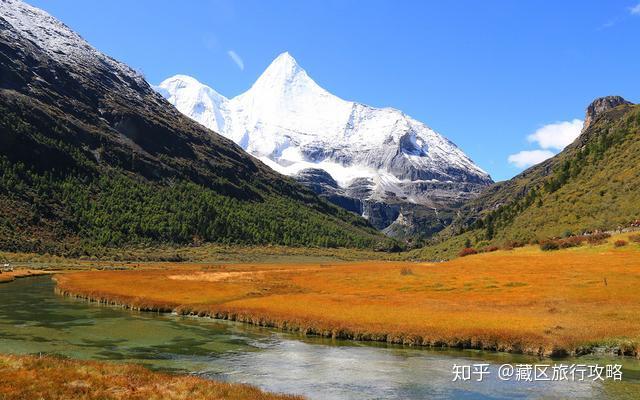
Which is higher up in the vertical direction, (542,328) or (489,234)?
(489,234)

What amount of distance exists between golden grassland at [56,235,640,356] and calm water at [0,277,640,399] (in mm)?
2603

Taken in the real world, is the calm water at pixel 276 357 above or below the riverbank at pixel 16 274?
below

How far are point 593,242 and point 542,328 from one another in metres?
70.6

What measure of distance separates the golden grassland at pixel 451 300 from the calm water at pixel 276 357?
2.60 m

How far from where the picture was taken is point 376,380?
32.7m

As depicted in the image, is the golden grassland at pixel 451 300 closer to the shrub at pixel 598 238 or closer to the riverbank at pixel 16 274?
the shrub at pixel 598 238

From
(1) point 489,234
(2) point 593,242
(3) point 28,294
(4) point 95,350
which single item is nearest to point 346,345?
(4) point 95,350

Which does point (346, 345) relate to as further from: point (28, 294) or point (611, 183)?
point (611, 183)

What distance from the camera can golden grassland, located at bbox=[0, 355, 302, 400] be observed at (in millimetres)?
25375

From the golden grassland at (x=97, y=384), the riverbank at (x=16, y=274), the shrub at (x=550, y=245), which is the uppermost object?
the shrub at (x=550, y=245)

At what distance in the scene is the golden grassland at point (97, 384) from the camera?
25375 millimetres

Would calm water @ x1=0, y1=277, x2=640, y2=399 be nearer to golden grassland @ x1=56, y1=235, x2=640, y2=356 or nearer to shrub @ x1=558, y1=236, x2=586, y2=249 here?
golden grassland @ x1=56, y1=235, x2=640, y2=356

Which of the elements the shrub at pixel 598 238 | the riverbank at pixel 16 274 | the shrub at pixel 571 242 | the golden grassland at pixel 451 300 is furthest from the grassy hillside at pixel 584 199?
the riverbank at pixel 16 274

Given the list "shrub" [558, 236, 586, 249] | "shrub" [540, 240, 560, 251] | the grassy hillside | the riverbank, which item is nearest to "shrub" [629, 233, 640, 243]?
"shrub" [558, 236, 586, 249]
